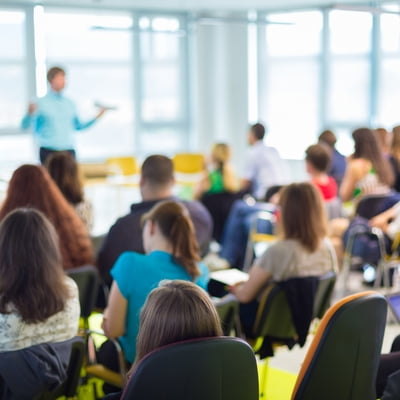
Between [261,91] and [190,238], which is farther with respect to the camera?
[261,91]

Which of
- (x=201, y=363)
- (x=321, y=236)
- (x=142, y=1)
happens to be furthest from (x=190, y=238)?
(x=142, y=1)

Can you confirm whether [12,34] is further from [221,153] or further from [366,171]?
[366,171]

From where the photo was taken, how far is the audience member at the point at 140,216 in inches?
174

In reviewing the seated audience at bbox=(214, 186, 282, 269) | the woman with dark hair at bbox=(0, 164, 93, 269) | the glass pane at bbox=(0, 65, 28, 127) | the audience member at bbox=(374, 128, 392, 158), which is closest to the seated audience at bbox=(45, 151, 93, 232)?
the woman with dark hair at bbox=(0, 164, 93, 269)

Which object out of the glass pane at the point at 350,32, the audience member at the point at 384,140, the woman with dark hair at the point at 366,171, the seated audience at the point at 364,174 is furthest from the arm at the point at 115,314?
the glass pane at the point at 350,32

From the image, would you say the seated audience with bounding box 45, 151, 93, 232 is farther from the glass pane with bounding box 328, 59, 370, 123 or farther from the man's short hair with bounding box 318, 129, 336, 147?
the glass pane with bounding box 328, 59, 370, 123

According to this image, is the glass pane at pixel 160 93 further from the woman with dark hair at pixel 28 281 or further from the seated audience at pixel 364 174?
the woman with dark hair at pixel 28 281

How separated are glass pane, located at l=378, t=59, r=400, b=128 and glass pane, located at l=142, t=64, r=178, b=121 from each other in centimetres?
340

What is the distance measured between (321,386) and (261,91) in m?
10.9

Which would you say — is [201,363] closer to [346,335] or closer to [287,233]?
[346,335]

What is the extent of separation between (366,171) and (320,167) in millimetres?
462

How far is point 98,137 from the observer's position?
12.3 m

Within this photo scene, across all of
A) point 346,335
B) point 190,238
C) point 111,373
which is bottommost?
point 111,373

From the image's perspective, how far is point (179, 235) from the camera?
10.8ft
